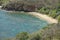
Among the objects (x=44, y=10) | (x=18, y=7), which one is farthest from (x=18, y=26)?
(x=18, y=7)

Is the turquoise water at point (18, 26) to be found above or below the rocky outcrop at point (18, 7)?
above

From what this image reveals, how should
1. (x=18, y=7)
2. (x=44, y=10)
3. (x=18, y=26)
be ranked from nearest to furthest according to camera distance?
(x=18, y=26) < (x=44, y=10) < (x=18, y=7)

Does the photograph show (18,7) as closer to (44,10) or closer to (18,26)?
(44,10)

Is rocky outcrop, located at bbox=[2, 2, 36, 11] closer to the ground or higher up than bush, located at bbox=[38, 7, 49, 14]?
closer to the ground

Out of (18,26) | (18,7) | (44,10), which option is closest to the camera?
(18,26)

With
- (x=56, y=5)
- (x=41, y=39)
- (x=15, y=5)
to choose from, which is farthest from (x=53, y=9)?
(x=41, y=39)

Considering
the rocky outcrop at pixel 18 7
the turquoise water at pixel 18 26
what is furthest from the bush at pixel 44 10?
the turquoise water at pixel 18 26

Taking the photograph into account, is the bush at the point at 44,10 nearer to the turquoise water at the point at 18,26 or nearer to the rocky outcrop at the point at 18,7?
the rocky outcrop at the point at 18,7

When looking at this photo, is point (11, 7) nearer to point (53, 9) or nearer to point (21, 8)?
point (21, 8)

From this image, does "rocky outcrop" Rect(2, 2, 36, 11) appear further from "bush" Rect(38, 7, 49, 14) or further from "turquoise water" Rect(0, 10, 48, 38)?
"turquoise water" Rect(0, 10, 48, 38)

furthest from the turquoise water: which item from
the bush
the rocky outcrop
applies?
the rocky outcrop

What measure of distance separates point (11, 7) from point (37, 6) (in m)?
7.18

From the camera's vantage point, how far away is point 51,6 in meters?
50.8

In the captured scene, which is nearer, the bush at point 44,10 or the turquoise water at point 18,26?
the turquoise water at point 18,26
